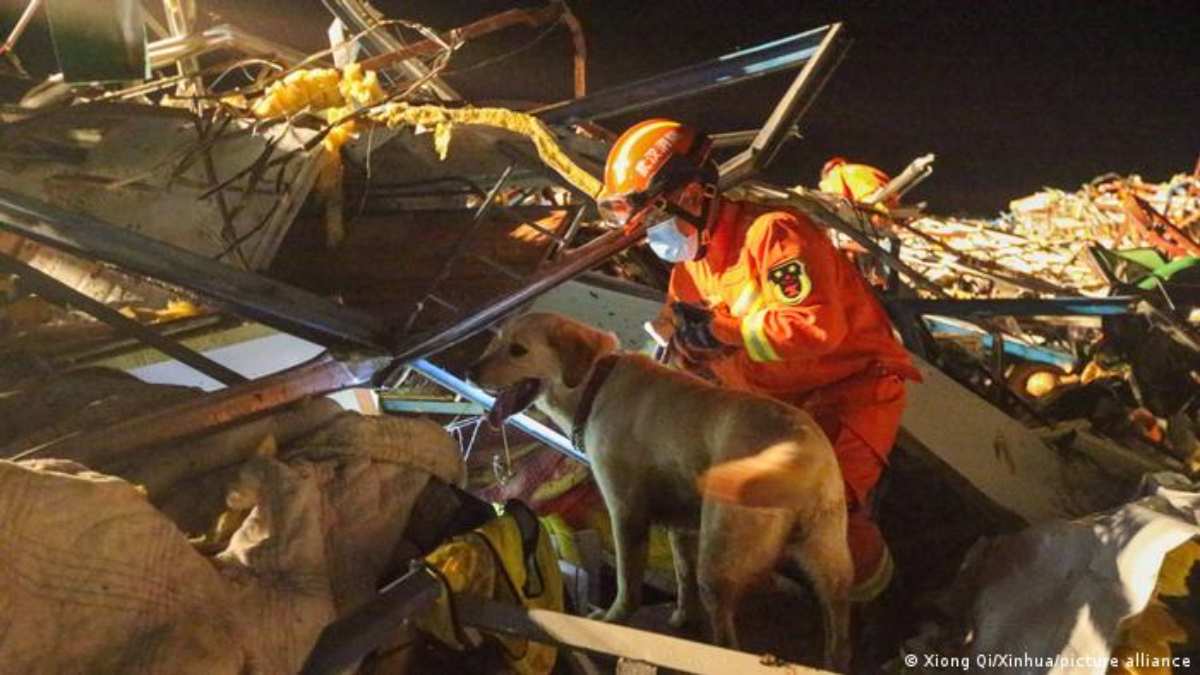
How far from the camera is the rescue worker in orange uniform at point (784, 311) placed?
3.55 meters

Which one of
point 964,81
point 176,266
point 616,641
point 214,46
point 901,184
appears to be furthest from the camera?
point 964,81

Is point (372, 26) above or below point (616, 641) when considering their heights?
above

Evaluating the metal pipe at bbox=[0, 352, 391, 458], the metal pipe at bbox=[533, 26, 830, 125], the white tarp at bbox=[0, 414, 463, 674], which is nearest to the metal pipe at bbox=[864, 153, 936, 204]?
the metal pipe at bbox=[533, 26, 830, 125]

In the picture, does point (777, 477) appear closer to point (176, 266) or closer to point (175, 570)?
point (175, 570)

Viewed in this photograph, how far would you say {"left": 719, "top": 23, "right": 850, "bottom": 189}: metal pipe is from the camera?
11.3ft

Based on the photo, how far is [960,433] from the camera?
14.8ft

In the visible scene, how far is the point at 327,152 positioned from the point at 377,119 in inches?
11.9

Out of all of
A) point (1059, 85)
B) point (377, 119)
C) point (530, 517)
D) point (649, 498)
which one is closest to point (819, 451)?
point (649, 498)

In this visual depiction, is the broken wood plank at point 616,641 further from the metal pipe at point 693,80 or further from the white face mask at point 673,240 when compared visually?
the metal pipe at point 693,80

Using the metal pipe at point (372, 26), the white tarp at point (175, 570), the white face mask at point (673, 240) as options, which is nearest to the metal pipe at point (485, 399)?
the white face mask at point (673, 240)

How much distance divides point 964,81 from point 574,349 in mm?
26755

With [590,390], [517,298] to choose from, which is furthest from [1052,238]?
[517,298]

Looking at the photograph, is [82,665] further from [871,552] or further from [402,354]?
[871,552]

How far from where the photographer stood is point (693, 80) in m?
3.93
